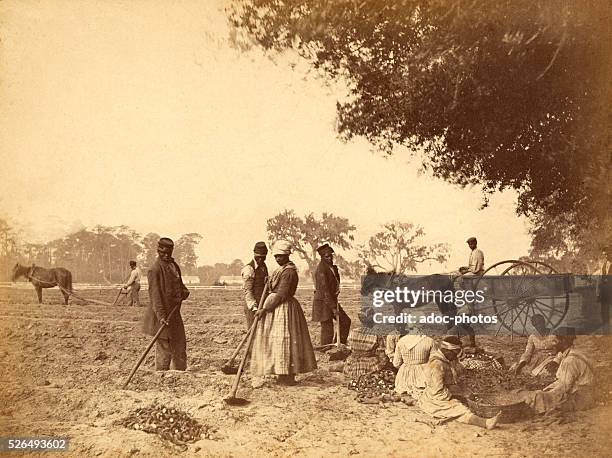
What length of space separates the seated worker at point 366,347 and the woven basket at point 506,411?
36.0 inches

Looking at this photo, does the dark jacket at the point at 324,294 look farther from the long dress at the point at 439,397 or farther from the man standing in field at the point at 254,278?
the long dress at the point at 439,397

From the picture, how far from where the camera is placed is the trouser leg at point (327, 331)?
5.95 meters

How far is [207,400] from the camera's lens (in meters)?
5.61

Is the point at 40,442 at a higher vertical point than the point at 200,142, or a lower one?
lower

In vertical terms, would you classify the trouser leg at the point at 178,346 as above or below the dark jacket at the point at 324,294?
below

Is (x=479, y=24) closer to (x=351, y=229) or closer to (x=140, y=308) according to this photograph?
(x=351, y=229)

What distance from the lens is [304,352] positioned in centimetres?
574

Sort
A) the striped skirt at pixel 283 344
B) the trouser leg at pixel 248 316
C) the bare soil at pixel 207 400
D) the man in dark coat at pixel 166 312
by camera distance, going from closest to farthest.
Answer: the bare soil at pixel 207 400
the striped skirt at pixel 283 344
the man in dark coat at pixel 166 312
the trouser leg at pixel 248 316

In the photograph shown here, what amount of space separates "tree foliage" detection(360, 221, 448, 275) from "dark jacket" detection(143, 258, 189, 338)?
1780 millimetres

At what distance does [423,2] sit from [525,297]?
2.93 m

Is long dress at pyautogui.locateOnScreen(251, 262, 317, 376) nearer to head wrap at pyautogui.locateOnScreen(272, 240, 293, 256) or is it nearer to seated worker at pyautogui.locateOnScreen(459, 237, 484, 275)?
head wrap at pyautogui.locateOnScreen(272, 240, 293, 256)

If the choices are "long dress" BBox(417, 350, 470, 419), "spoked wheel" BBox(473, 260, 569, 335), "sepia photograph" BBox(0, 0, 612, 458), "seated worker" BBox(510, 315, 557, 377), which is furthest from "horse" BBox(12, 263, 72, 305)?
"seated worker" BBox(510, 315, 557, 377)

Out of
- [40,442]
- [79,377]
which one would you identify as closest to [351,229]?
[79,377]

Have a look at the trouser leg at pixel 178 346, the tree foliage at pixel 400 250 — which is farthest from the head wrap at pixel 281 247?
the trouser leg at pixel 178 346
